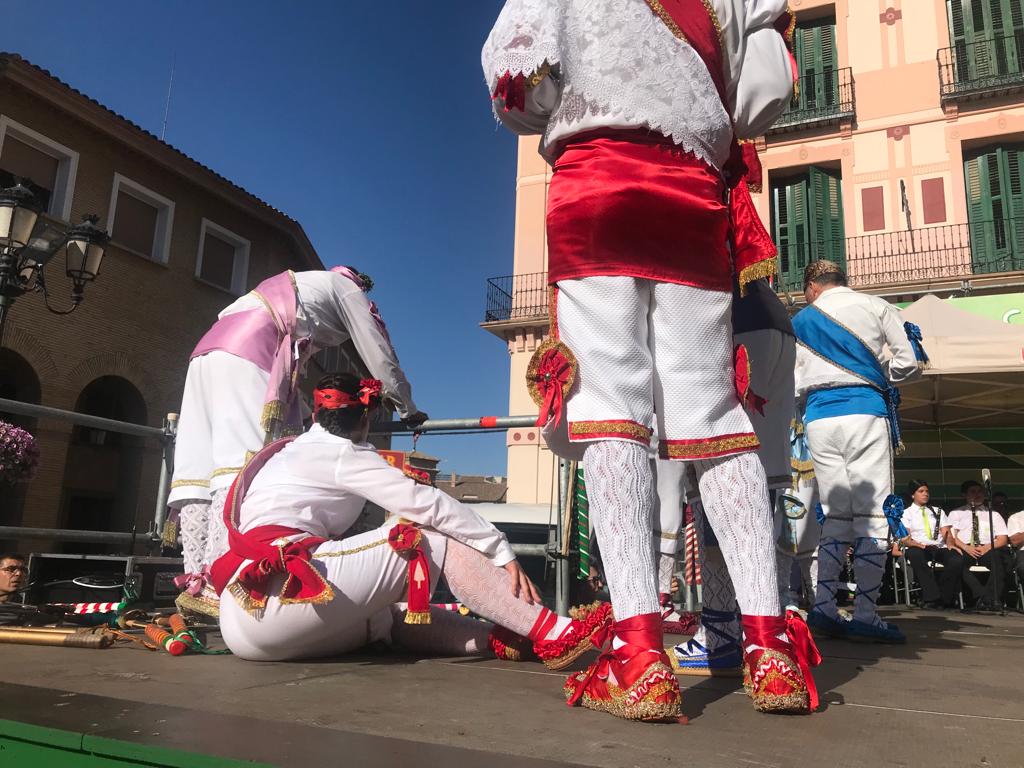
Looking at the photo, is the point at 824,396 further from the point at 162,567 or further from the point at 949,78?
the point at 949,78

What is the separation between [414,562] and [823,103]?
18677 millimetres

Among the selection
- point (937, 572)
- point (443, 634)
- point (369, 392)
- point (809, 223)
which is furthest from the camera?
point (809, 223)

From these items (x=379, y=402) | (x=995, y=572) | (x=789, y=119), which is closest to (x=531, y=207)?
(x=789, y=119)

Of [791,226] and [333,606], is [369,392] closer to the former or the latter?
[333,606]

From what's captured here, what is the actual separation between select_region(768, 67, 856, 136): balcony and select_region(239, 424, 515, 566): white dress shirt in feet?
56.9

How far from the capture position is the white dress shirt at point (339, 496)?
8.08 feet

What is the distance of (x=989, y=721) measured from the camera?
1.58 meters

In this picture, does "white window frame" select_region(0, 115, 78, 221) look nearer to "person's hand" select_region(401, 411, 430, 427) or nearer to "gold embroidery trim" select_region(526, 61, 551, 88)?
"person's hand" select_region(401, 411, 430, 427)

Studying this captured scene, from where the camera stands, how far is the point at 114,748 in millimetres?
1217

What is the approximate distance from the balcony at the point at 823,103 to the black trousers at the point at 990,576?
12252mm

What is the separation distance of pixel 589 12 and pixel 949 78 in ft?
59.9

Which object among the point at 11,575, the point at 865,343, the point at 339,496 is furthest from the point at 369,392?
the point at 11,575

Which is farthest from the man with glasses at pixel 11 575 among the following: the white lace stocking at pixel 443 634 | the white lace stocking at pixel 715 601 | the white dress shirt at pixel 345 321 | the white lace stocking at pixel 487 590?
the white lace stocking at pixel 715 601

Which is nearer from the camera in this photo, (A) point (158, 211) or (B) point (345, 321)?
(B) point (345, 321)
